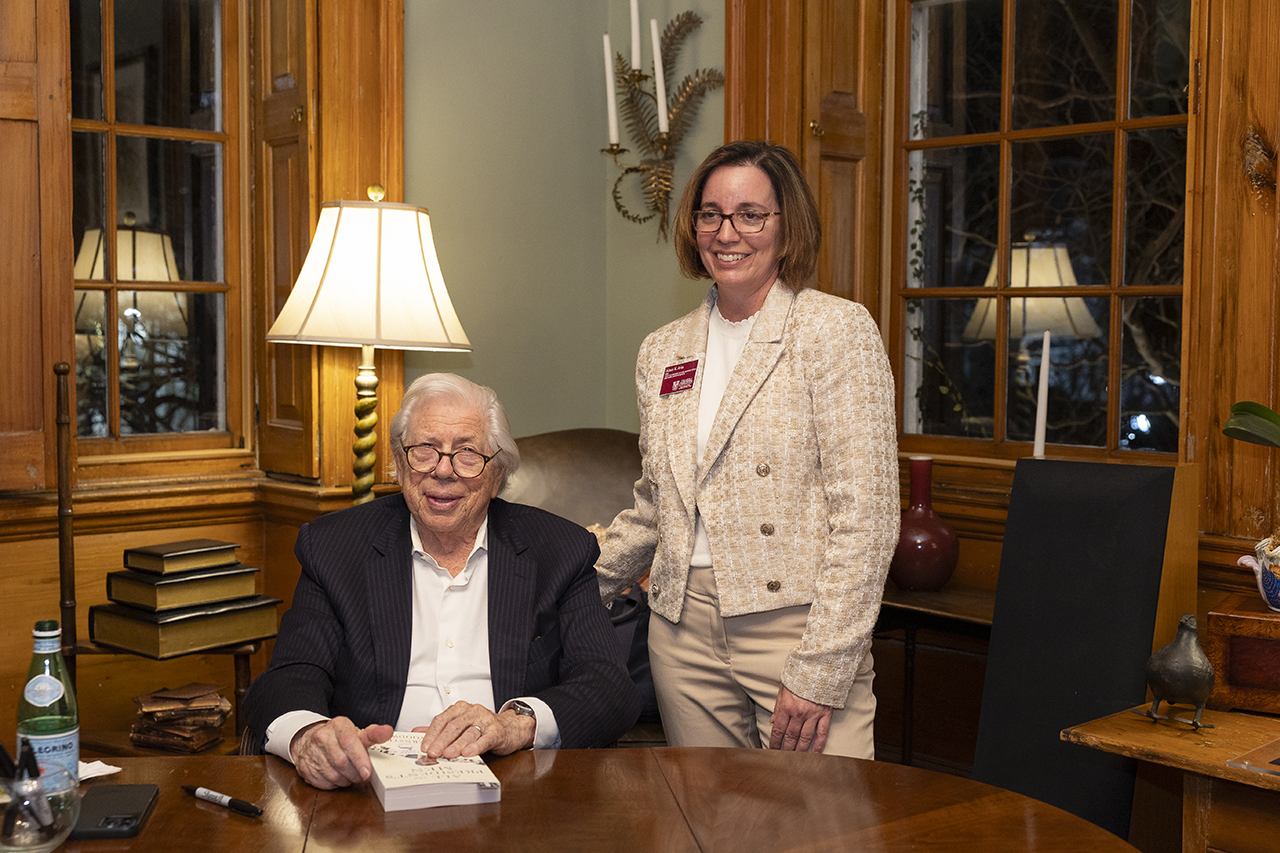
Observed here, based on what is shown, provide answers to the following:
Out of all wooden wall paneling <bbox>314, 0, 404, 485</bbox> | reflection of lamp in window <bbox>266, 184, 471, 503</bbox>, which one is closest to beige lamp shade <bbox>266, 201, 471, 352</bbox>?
reflection of lamp in window <bbox>266, 184, 471, 503</bbox>

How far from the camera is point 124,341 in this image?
121 inches

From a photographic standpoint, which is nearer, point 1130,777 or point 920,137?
point 1130,777

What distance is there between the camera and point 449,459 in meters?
1.89

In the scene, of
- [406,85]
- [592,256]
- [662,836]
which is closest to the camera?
[662,836]

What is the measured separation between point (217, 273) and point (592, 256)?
1.09 m

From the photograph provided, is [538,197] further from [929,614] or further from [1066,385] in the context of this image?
[929,614]

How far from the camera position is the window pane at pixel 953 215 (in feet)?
9.53

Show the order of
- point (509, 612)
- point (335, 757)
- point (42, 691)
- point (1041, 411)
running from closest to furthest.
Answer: point (42, 691)
point (335, 757)
point (509, 612)
point (1041, 411)

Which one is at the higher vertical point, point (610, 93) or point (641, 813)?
point (610, 93)

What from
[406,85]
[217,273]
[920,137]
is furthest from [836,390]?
[217,273]

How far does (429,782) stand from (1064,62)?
2.27 meters

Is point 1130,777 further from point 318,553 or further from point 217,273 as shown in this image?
point 217,273

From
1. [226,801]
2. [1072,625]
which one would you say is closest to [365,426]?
[226,801]

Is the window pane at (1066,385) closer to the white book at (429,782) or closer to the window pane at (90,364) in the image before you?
the white book at (429,782)
